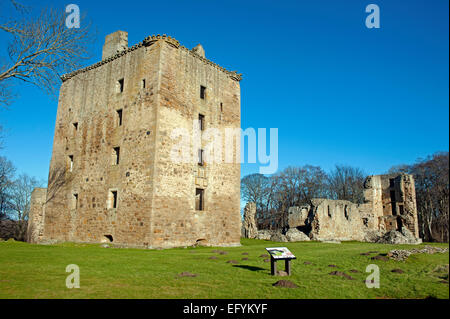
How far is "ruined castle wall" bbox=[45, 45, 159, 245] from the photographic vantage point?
18.5 m

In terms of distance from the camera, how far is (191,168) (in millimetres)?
19984

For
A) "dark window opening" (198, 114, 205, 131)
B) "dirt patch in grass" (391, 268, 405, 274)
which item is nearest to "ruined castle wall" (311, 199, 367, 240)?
"dark window opening" (198, 114, 205, 131)

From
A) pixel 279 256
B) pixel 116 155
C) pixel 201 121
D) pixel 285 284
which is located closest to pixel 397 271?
pixel 279 256

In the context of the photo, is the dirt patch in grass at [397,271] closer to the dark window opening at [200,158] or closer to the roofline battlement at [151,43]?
the dark window opening at [200,158]

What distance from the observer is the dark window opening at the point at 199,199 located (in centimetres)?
2072

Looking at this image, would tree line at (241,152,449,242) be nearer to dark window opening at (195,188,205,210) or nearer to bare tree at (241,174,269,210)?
bare tree at (241,174,269,210)

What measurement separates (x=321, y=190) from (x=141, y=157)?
39409 mm

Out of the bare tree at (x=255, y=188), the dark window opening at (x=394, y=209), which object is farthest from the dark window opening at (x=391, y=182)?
the bare tree at (x=255, y=188)

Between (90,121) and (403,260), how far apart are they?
19492 millimetres

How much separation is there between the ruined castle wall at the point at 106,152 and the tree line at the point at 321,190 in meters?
26.2

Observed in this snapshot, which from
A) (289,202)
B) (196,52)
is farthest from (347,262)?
(289,202)

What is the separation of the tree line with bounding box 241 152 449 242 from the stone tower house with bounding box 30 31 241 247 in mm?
23957

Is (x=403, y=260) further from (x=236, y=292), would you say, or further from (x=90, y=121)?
(x=90, y=121)

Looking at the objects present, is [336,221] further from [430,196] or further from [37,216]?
[37,216]
